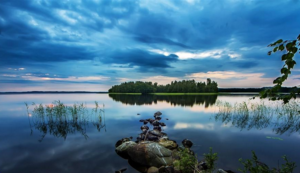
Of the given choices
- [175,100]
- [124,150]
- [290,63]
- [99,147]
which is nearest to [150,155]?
[124,150]

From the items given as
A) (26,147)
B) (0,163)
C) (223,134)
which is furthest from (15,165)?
(223,134)

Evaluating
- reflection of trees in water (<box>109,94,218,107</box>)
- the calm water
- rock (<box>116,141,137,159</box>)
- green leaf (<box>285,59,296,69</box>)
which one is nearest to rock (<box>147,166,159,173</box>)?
the calm water

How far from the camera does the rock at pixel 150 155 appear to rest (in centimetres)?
1051

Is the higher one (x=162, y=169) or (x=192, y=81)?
(x=192, y=81)

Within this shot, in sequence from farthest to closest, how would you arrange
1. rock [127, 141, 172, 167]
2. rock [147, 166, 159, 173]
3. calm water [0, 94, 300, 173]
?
calm water [0, 94, 300, 173], rock [127, 141, 172, 167], rock [147, 166, 159, 173]

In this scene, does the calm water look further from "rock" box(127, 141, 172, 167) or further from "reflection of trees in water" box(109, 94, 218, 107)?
"reflection of trees in water" box(109, 94, 218, 107)

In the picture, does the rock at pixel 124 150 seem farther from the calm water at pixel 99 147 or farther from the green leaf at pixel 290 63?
the green leaf at pixel 290 63

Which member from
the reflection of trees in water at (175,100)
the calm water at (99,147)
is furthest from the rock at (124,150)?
the reflection of trees in water at (175,100)

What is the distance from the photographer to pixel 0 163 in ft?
39.7

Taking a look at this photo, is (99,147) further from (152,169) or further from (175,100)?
(175,100)

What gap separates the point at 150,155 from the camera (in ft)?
35.2

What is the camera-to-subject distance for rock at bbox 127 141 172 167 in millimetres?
10509

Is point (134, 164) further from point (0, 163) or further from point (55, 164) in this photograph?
point (0, 163)

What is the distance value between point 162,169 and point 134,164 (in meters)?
2.71
